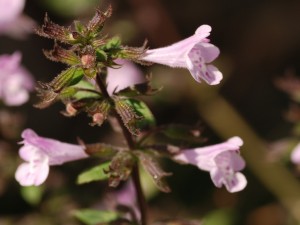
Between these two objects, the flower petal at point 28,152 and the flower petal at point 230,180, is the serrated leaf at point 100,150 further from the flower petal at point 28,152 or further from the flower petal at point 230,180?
the flower petal at point 230,180

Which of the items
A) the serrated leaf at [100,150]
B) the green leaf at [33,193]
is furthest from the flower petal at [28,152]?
the green leaf at [33,193]

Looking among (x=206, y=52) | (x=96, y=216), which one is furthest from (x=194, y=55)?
(x=96, y=216)

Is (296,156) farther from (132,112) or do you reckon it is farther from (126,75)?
(126,75)

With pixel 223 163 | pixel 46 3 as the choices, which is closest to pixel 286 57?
pixel 46 3

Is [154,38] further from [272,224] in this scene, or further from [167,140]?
[272,224]

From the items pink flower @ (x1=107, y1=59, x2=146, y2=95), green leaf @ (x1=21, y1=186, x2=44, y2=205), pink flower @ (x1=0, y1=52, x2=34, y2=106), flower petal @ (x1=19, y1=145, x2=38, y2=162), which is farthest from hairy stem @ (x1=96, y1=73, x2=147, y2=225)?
pink flower @ (x1=107, y1=59, x2=146, y2=95)

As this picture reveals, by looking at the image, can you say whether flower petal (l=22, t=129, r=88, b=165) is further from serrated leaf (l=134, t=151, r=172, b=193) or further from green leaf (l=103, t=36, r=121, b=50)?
green leaf (l=103, t=36, r=121, b=50)
